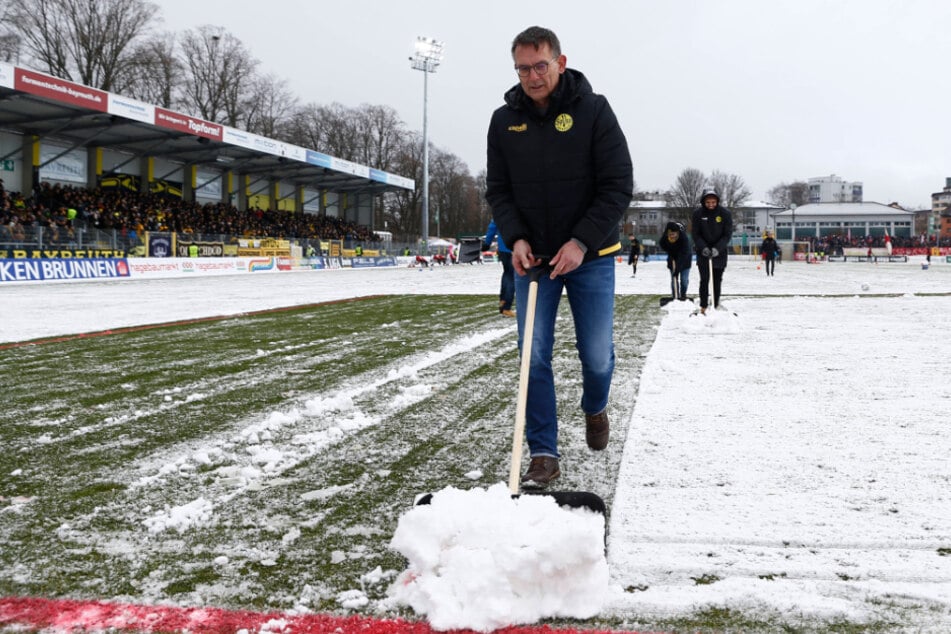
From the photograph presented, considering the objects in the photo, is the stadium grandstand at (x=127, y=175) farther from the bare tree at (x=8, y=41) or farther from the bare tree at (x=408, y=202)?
the bare tree at (x=408, y=202)

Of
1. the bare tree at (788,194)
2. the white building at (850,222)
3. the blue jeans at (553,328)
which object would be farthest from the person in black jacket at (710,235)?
the bare tree at (788,194)

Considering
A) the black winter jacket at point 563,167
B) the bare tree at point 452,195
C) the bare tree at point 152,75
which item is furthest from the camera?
the bare tree at point 452,195

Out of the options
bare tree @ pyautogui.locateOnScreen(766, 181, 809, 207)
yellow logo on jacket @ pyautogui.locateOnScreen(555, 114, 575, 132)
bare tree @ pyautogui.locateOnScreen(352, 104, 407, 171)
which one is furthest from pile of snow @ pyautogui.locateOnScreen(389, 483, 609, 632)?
bare tree @ pyautogui.locateOnScreen(766, 181, 809, 207)

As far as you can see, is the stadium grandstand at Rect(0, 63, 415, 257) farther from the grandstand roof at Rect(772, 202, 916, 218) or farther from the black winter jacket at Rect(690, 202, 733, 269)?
the grandstand roof at Rect(772, 202, 916, 218)

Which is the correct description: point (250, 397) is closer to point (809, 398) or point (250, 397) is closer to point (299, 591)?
point (299, 591)

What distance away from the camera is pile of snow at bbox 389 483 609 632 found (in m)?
2.14

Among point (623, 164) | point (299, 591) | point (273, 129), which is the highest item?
point (273, 129)

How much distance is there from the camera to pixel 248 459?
3.74 meters

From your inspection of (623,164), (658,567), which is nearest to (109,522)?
(658,567)

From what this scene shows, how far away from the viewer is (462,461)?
12.0 feet

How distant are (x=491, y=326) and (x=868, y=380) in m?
4.93

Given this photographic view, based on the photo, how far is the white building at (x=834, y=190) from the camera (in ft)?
529

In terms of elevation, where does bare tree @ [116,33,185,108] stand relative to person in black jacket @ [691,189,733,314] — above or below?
above

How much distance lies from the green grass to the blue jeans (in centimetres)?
27
